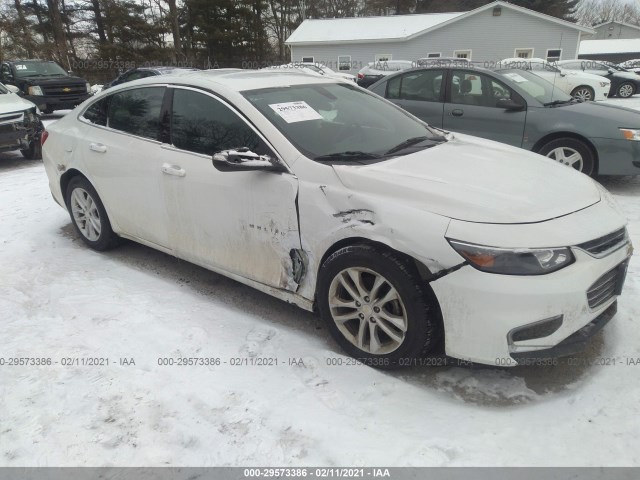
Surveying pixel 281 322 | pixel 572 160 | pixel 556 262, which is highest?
pixel 556 262

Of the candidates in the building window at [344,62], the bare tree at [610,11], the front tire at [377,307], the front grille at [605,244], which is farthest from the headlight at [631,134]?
the bare tree at [610,11]

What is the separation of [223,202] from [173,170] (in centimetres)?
55

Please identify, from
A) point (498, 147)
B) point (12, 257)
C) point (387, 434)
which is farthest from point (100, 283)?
point (498, 147)

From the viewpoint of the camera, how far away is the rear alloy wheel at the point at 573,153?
5.70m

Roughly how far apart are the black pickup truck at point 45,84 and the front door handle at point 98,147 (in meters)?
12.2

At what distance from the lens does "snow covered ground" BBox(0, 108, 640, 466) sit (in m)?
2.18

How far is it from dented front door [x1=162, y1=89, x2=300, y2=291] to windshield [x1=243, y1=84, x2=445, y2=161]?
0.23 meters

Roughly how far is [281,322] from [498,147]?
1.99 m

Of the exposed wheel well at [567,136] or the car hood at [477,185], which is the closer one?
the car hood at [477,185]

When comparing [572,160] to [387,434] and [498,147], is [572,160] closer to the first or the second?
[498,147]

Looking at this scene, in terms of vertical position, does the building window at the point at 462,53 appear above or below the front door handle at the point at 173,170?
above

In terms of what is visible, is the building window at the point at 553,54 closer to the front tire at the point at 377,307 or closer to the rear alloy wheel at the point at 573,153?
the rear alloy wheel at the point at 573,153

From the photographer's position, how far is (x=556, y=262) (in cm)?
227

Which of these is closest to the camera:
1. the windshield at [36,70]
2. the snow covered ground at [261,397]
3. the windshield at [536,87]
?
the snow covered ground at [261,397]
